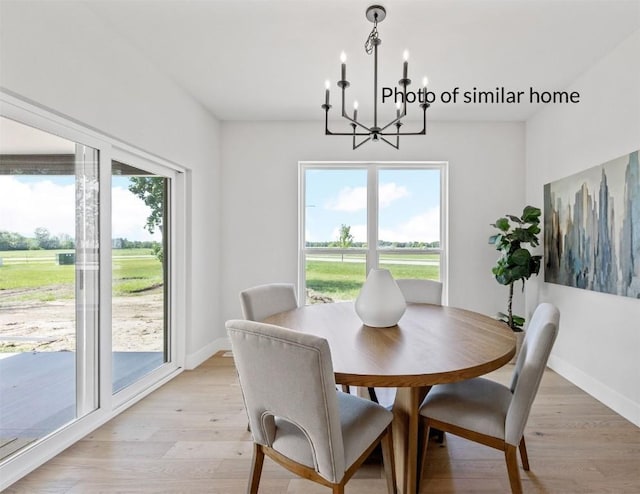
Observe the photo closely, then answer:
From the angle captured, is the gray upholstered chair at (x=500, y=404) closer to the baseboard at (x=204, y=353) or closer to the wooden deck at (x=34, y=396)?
the wooden deck at (x=34, y=396)

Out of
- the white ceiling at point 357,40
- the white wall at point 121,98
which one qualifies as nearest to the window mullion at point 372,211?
the white ceiling at point 357,40

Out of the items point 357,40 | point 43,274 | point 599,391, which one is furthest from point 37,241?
point 599,391

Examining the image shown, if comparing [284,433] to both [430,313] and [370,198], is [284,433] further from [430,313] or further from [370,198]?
[370,198]

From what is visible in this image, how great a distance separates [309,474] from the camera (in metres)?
1.24

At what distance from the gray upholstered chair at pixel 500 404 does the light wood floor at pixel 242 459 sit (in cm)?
41

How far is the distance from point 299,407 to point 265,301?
1.16m

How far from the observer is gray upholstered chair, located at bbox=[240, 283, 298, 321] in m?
2.11

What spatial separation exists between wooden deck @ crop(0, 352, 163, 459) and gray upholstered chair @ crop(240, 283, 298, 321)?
1.11m

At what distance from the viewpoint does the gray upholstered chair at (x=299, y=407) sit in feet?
3.55

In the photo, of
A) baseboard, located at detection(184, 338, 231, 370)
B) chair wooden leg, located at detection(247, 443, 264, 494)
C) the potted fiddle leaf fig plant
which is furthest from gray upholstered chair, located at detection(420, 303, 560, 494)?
baseboard, located at detection(184, 338, 231, 370)

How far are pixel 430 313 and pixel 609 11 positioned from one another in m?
2.08

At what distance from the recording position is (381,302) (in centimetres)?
176

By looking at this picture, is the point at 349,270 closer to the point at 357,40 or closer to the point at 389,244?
the point at 389,244

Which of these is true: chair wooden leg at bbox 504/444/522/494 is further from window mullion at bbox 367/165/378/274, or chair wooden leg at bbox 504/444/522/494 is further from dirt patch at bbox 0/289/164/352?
window mullion at bbox 367/165/378/274
